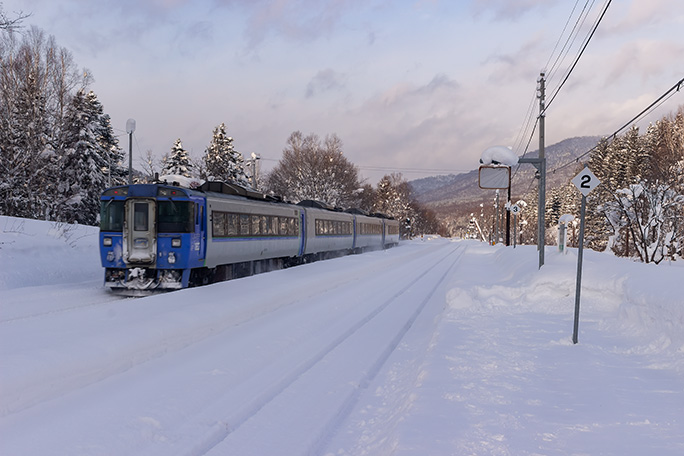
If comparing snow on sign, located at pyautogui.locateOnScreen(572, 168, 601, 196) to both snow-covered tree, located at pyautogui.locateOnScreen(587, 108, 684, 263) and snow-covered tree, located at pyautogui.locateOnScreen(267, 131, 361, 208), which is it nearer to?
snow-covered tree, located at pyautogui.locateOnScreen(587, 108, 684, 263)

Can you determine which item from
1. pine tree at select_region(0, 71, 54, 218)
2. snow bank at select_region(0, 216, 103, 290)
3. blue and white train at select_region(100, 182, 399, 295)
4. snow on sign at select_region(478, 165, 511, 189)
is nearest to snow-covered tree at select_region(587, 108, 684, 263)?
snow on sign at select_region(478, 165, 511, 189)

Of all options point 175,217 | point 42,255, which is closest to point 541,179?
point 175,217

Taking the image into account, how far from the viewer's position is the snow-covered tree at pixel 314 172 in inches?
2240

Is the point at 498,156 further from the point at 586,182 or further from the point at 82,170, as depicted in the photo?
the point at 82,170

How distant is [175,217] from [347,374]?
29.9 feet

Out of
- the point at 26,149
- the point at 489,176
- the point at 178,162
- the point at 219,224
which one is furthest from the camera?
the point at 178,162

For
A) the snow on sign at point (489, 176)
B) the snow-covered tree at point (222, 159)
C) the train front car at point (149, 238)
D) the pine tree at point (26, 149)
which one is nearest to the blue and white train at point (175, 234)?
the train front car at point (149, 238)

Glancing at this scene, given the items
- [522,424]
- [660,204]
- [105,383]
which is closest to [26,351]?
[105,383]

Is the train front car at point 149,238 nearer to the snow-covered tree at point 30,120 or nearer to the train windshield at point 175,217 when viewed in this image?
the train windshield at point 175,217

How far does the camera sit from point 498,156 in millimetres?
13984

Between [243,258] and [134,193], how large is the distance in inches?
184

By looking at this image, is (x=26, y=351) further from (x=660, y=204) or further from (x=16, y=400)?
(x=660, y=204)

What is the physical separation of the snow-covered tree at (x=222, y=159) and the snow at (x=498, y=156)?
4116 cm

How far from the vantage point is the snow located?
13883 millimetres
